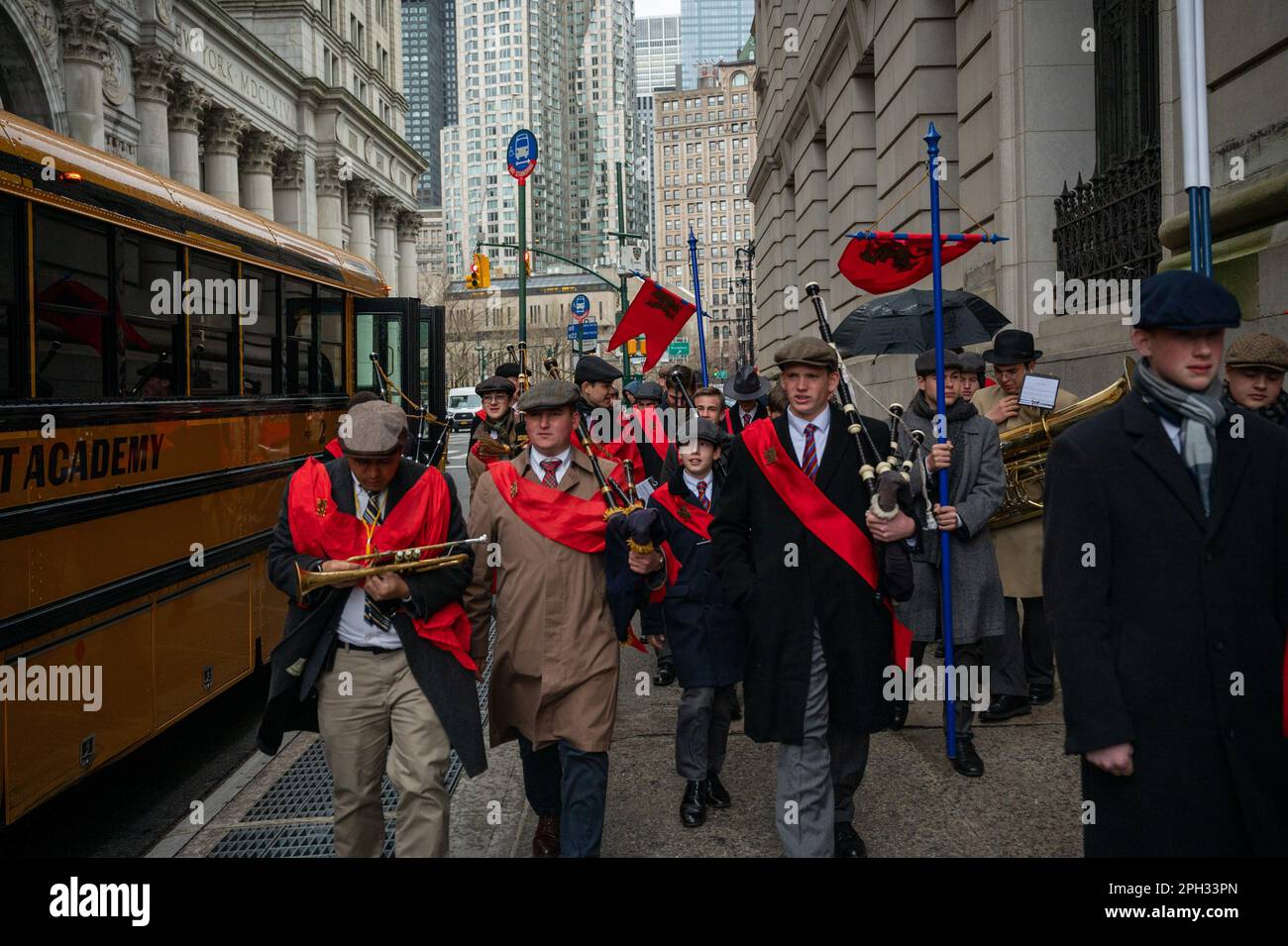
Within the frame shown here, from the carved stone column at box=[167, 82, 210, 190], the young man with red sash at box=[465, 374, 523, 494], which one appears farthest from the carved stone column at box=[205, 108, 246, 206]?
the young man with red sash at box=[465, 374, 523, 494]

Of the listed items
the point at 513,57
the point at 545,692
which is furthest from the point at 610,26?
the point at 545,692

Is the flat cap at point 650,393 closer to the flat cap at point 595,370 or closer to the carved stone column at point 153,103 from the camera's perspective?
the flat cap at point 595,370

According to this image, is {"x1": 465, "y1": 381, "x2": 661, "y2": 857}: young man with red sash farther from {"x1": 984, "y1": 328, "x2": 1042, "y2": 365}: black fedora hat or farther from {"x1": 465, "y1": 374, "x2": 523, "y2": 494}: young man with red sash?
{"x1": 465, "y1": 374, "x2": 523, "y2": 494}: young man with red sash

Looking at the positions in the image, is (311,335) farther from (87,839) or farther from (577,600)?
(577,600)

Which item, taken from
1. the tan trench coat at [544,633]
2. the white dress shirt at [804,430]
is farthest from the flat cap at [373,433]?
the white dress shirt at [804,430]

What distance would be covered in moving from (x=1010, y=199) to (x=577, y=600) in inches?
354

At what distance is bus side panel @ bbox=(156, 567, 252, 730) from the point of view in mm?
5977

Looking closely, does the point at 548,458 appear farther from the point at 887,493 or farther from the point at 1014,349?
the point at 1014,349

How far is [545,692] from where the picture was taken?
14.9 feet

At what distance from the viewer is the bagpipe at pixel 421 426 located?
11188 millimetres

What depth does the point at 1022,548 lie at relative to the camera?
6746mm

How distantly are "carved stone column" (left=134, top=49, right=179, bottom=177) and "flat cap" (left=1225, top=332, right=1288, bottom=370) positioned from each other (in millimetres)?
38793
